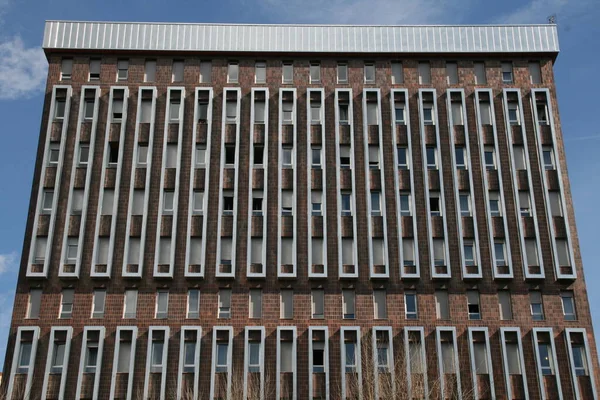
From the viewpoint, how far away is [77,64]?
5744cm

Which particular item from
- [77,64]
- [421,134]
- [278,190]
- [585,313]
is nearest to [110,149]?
[77,64]

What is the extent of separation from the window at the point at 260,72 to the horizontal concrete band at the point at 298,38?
1073 millimetres

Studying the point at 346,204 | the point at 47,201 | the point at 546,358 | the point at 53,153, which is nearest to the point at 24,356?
the point at 47,201

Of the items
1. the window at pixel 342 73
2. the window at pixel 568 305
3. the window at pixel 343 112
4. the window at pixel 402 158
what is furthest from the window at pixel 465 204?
the window at pixel 342 73

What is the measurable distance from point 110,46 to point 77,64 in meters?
2.82

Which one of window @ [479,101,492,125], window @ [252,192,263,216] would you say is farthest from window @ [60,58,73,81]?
window @ [479,101,492,125]

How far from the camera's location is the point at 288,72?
57.8m

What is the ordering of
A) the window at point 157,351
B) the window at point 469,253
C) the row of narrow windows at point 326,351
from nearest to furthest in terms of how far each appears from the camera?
the row of narrow windows at point 326,351 → the window at point 157,351 → the window at point 469,253

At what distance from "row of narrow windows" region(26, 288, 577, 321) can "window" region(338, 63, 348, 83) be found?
1615cm

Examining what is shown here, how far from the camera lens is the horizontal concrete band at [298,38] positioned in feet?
189

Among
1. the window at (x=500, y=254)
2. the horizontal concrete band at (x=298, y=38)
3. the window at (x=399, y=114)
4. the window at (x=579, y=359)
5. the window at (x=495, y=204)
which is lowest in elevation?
the window at (x=579, y=359)

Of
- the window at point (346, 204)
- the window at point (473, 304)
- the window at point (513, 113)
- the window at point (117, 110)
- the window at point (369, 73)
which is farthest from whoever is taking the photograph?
the window at point (369, 73)

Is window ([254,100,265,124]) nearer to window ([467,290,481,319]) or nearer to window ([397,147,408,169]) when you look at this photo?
window ([397,147,408,169])

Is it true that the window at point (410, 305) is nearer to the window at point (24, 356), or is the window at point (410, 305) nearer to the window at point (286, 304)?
the window at point (286, 304)
